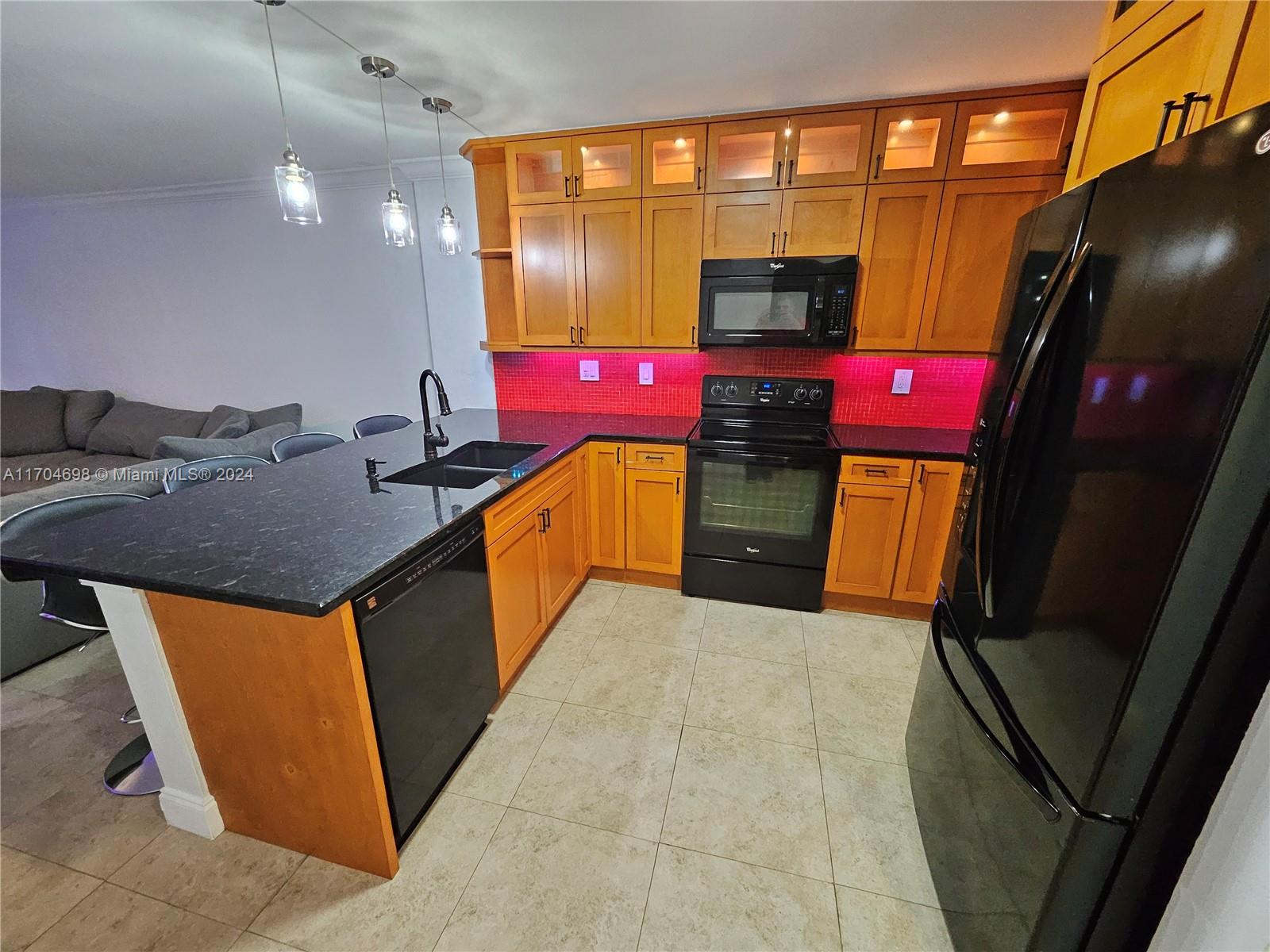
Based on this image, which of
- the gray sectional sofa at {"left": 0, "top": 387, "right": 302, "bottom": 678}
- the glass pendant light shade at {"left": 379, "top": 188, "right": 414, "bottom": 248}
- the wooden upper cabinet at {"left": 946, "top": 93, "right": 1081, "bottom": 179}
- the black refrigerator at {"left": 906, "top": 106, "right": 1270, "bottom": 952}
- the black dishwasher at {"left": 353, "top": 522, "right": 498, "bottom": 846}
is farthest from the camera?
the gray sectional sofa at {"left": 0, "top": 387, "right": 302, "bottom": 678}

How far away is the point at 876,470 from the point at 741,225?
1.42 meters

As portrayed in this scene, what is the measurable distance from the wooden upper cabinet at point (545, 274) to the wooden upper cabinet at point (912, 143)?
A: 1550 mm

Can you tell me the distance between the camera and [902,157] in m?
2.35

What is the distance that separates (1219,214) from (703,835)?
179 centimetres

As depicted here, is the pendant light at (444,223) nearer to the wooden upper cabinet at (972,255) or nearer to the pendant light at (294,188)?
the pendant light at (294,188)

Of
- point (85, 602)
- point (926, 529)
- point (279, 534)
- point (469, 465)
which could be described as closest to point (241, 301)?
point (469, 465)

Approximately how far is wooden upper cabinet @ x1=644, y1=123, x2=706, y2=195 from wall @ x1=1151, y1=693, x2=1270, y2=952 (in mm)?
2630

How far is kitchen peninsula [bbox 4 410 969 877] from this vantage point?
113cm

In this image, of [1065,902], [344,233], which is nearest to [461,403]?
[344,233]

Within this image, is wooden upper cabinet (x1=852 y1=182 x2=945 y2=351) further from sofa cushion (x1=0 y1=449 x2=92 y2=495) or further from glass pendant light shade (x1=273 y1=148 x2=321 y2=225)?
sofa cushion (x1=0 y1=449 x2=92 y2=495)

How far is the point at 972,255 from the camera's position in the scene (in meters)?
2.27

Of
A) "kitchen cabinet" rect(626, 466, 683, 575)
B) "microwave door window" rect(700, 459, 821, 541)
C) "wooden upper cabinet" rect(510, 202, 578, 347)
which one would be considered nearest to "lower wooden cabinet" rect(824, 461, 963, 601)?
"microwave door window" rect(700, 459, 821, 541)

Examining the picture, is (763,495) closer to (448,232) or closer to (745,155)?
(745,155)

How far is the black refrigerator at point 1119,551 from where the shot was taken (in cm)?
65
